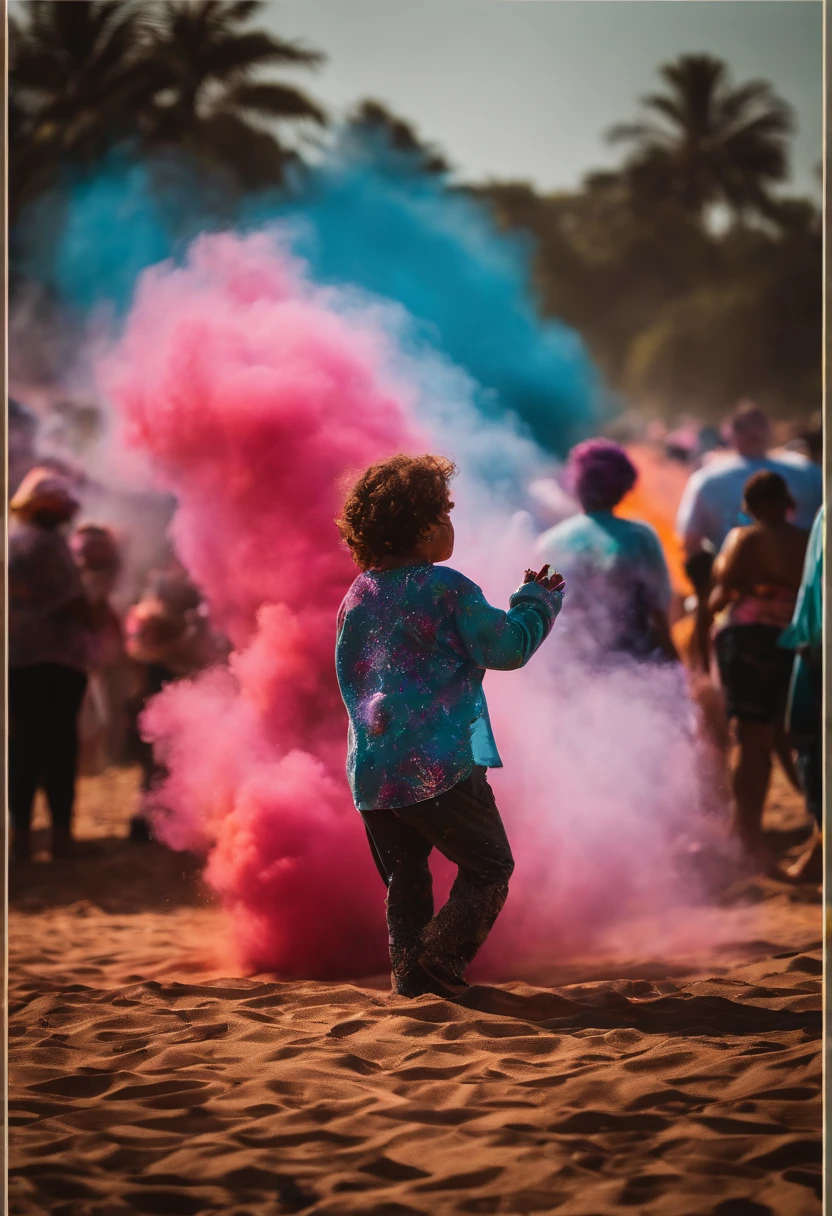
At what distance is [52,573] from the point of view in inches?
228

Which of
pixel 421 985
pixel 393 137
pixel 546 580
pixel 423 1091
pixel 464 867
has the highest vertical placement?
pixel 393 137

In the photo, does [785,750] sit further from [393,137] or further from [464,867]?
[393,137]

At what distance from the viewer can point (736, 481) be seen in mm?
5883

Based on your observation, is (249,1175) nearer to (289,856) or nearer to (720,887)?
(289,856)

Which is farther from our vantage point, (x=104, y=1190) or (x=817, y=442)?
(x=817, y=442)

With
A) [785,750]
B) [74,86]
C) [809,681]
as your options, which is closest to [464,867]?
[809,681]

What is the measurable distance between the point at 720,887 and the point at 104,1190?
9.70ft

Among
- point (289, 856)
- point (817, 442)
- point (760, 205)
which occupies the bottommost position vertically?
point (289, 856)

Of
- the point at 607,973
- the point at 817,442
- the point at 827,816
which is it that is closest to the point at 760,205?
the point at 817,442

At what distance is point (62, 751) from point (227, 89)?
5534 millimetres

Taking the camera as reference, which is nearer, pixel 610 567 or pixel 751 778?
pixel 610 567

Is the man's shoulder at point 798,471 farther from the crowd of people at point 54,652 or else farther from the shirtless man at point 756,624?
the crowd of people at point 54,652

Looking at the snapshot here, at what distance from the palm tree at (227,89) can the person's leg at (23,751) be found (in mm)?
2896

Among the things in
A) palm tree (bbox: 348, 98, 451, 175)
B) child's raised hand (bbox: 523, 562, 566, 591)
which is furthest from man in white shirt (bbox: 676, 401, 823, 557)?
child's raised hand (bbox: 523, 562, 566, 591)
